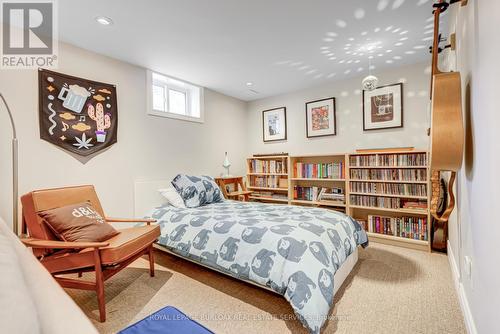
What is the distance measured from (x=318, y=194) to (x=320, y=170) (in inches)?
15.7

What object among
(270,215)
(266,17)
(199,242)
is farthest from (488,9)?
(199,242)

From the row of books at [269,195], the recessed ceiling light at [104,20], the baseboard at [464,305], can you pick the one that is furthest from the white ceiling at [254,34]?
the baseboard at [464,305]

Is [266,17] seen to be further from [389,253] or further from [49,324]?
[389,253]

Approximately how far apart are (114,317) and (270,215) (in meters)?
1.50

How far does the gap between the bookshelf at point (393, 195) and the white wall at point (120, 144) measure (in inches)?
92.0

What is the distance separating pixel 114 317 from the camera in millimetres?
1694

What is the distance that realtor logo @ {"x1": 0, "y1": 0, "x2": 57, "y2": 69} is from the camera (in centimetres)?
200

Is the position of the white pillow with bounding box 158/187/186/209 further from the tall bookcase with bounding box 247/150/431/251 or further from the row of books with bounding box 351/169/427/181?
the row of books with bounding box 351/169/427/181

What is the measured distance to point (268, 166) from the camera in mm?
4375

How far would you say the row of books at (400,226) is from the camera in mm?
2912

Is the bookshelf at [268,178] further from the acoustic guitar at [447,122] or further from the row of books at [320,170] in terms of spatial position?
the acoustic guitar at [447,122]

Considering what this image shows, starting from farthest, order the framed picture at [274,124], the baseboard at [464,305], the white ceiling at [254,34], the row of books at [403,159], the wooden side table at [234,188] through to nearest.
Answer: the framed picture at [274,124] < the wooden side table at [234,188] < the row of books at [403,159] < the white ceiling at [254,34] < the baseboard at [464,305]

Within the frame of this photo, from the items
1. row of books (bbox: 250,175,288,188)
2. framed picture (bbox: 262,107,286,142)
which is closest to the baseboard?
row of books (bbox: 250,175,288,188)

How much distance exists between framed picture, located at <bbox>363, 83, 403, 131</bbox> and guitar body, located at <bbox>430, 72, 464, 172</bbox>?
2.12 metres
